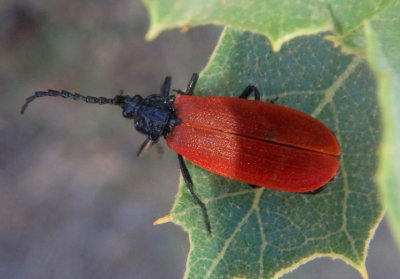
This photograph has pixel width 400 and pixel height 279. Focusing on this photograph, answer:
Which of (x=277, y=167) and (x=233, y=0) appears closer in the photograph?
(x=233, y=0)

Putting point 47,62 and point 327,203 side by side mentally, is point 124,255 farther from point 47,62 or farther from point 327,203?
point 327,203

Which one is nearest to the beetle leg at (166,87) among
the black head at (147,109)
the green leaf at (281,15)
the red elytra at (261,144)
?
the black head at (147,109)

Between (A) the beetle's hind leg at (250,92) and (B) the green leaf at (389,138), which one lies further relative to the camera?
(A) the beetle's hind leg at (250,92)

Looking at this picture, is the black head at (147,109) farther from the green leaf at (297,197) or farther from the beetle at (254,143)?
the green leaf at (297,197)

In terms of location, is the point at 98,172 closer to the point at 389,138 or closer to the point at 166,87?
the point at 166,87

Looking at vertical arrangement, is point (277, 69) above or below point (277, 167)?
above

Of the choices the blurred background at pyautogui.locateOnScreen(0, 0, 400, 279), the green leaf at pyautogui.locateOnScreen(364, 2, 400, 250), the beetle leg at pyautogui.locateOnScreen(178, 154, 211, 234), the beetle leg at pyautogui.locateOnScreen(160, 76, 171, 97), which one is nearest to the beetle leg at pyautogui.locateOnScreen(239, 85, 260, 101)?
the beetle leg at pyautogui.locateOnScreen(178, 154, 211, 234)

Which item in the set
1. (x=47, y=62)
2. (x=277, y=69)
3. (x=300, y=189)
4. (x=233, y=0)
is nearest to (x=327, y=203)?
(x=300, y=189)

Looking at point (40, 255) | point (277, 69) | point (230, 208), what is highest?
point (277, 69)
